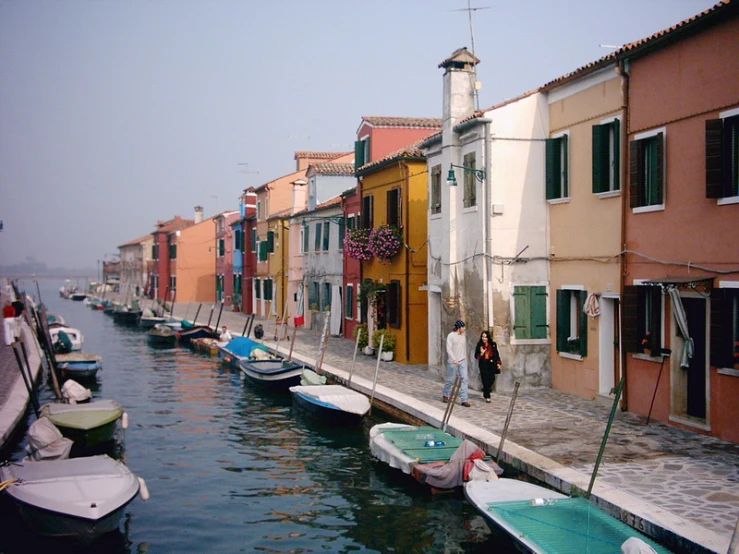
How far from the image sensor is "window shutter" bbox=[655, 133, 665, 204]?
13.2 meters

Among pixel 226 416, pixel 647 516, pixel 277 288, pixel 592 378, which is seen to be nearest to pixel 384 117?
pixel 226 416

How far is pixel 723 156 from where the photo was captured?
1176cm

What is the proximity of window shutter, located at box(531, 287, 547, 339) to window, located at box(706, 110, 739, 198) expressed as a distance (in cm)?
588

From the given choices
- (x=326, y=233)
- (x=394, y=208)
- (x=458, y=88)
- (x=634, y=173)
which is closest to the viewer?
(x=634, y=173)

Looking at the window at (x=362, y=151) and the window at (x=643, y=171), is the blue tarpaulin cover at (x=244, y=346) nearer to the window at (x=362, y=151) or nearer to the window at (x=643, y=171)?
the window at (x=362, y=151)

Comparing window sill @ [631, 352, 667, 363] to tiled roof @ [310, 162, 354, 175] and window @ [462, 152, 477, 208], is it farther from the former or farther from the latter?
tiled roof @ [310, 162, 354, 175]

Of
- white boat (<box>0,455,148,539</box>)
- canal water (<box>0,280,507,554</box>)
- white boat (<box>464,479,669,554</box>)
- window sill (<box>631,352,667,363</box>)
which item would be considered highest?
window sill (<box>631,352,667,363</box>)

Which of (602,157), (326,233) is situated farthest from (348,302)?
(602,157)

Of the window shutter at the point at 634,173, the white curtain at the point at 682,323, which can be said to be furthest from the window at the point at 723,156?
the window shutter at the point at 634,173

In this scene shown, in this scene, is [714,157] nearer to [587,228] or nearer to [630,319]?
[630,319]

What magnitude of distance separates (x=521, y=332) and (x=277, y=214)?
2963 cm

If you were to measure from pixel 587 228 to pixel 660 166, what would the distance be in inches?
109

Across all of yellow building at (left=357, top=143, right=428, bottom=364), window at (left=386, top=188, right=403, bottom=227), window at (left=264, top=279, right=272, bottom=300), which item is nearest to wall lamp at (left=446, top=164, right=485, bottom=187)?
yellow building at (left=357, top=143, right=428, bottom=364)

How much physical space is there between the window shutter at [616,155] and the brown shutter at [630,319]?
7.13 ft
